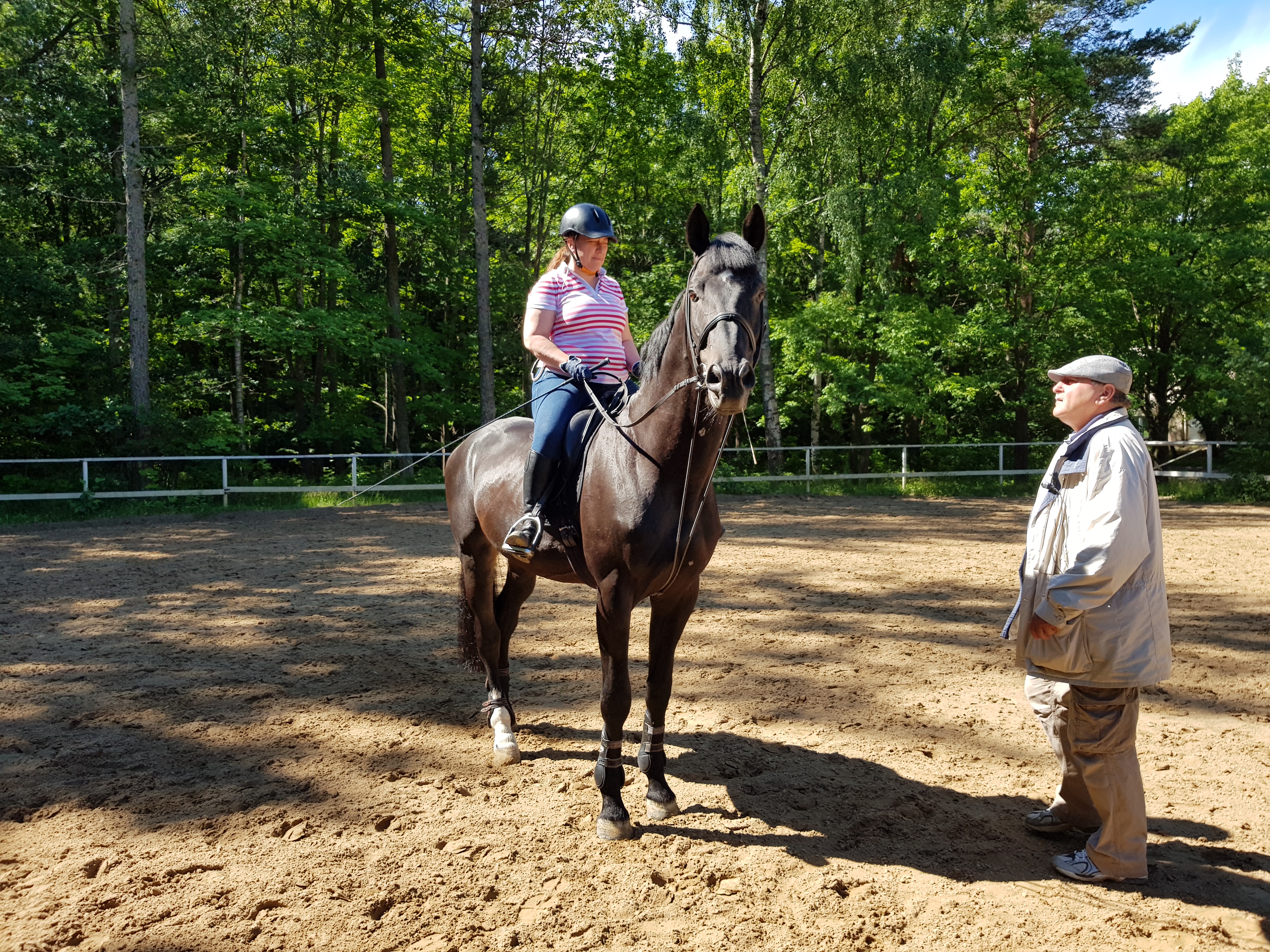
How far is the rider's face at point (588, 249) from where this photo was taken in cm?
377

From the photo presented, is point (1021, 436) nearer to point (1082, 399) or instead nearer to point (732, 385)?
point (1082, 399)

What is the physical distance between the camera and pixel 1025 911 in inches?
108

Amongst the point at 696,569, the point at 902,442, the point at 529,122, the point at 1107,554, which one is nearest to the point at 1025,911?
the point at 1107,554

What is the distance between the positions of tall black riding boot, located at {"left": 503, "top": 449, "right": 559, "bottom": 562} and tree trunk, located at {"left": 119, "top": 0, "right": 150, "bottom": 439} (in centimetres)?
1445

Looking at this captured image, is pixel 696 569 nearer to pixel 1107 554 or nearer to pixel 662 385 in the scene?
pixel 662 385

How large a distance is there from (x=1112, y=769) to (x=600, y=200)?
21.9 metres

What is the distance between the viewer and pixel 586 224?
3709 millimetres

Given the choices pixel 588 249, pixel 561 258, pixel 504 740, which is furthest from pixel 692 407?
pixel 504 740

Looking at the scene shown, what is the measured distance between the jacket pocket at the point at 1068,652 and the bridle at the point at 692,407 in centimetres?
144

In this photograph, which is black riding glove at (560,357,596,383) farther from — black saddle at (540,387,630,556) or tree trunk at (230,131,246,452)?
tree trunk at (230,131,246,452)

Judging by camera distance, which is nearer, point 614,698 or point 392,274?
point 614,698

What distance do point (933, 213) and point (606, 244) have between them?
708 inches

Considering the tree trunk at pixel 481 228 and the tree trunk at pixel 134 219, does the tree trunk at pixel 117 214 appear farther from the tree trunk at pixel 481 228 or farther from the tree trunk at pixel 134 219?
the tree trunk at pixel 481 228

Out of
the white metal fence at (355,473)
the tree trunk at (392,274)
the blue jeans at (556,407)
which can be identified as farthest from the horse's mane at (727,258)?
the tree trunk at (392,274)
